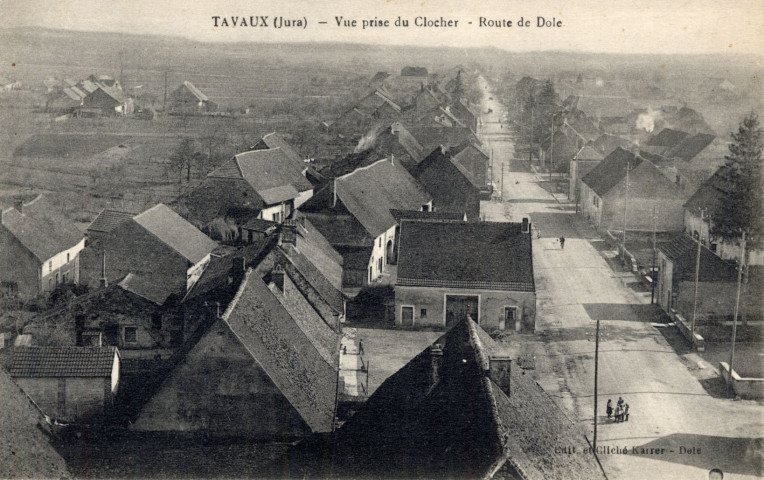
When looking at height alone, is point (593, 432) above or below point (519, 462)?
below

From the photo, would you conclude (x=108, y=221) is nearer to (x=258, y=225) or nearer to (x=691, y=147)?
(x=258, y=225)

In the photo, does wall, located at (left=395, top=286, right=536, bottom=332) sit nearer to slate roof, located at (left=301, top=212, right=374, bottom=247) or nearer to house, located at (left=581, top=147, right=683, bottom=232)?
slate roof, located at (left=301, top=212, right=374, bottom=247)

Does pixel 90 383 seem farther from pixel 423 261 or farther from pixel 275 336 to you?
pixel 423 261

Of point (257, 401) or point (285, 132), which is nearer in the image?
point (257, 401)

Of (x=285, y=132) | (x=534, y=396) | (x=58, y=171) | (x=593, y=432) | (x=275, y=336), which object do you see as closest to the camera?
(x=534, y=396)

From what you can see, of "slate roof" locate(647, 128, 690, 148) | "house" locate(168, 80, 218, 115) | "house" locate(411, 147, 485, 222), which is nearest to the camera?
"house" locate(411, 147, 485, 222)

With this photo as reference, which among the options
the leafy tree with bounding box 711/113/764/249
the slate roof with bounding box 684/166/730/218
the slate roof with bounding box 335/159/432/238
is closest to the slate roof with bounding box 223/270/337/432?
the slate roof with bounding box 335/159/432/238

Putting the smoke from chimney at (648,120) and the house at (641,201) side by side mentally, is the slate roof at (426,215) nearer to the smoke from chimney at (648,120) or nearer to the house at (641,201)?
the house at (641,201)

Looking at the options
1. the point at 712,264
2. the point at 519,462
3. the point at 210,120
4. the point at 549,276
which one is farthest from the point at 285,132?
the point at 519,462
